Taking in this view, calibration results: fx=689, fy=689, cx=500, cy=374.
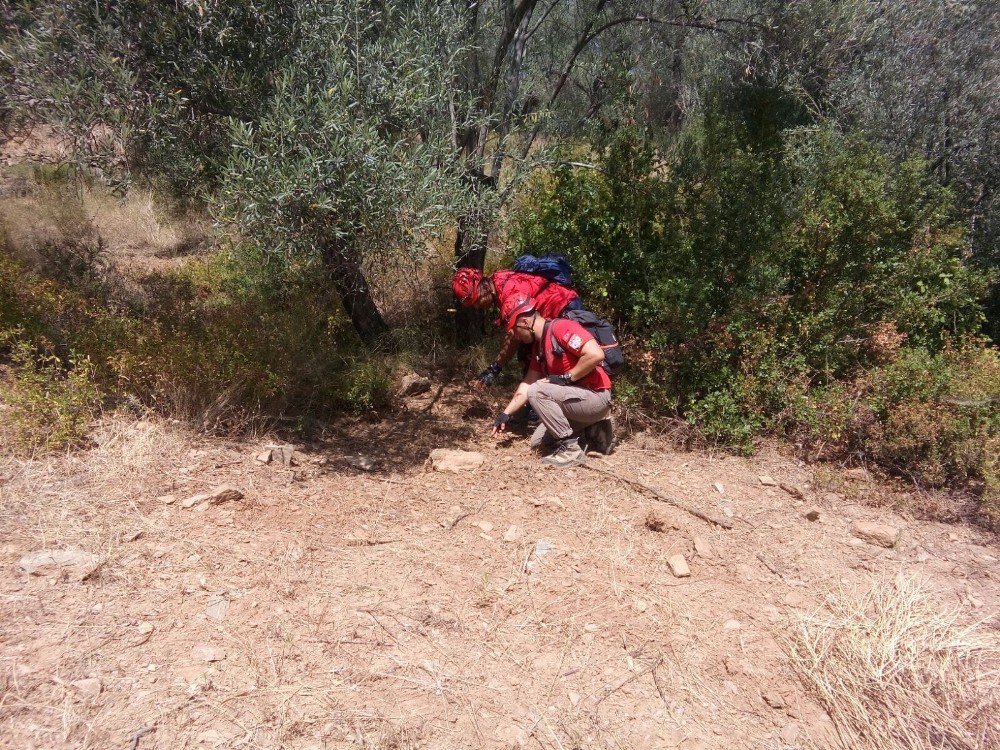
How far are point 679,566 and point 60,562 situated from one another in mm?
3119

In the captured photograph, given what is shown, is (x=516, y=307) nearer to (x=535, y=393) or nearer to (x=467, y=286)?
(x=467, y=286)

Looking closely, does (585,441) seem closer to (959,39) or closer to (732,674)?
→ (732,674)

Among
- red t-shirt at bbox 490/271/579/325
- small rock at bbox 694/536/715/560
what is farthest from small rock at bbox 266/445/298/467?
small rock at bbox 694/536/715/560

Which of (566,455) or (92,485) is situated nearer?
(92,485)

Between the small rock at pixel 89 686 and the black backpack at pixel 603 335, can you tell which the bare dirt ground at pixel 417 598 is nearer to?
the small rock at pixel 89 686

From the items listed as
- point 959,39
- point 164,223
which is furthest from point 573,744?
point 164,223

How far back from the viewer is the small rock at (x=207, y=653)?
2.84m

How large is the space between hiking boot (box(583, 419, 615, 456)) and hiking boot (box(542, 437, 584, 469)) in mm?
301

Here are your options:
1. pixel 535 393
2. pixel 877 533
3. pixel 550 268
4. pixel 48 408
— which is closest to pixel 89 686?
pixel 48 408

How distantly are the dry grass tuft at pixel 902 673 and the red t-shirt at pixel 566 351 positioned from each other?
201 cm

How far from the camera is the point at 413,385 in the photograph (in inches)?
250

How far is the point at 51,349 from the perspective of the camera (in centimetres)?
490

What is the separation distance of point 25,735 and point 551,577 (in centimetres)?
228

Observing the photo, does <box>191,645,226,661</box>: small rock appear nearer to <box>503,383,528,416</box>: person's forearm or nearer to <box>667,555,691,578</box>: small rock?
<box>667,555,691,578</box>: small rock
